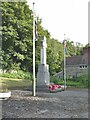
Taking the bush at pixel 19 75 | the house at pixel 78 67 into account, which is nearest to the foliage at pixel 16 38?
the bush at pixel 19 75

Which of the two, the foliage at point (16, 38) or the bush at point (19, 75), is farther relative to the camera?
the foliage at point (16, 38)

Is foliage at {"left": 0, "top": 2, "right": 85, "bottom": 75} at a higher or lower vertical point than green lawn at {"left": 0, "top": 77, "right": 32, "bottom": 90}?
higher

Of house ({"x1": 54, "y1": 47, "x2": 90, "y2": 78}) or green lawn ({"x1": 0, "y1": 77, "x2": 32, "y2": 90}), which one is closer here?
green lawn ({"x1": 0, "y1": 77, "x2": 32, "y2": 90})

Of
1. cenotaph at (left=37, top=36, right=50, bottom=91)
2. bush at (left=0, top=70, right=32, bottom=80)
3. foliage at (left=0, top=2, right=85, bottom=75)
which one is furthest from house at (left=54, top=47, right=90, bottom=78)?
cenotaph at (left=37, top=36, right=50, bottom=91)

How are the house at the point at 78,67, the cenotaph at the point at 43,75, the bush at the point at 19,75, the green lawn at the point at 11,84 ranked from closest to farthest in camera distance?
the cenotaph at the point at 43,75 < the green lawn at the point at 11,84 < the bush at the point at 19,75 < the house at the point at 78,67

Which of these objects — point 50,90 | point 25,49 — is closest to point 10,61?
point 25,49

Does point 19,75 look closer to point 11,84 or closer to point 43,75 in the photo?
point 11,84

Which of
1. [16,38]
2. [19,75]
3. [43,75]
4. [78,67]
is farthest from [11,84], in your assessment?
[78,67]

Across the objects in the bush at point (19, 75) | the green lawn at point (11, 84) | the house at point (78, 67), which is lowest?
the green lawn at point (11, 84)

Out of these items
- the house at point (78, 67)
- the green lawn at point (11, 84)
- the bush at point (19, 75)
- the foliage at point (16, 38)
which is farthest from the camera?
the house at point (78, 67)

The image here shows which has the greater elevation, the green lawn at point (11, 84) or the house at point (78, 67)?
the house at point (78, 67)

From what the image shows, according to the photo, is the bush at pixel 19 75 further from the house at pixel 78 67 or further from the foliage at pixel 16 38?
the house at pixel 78 67

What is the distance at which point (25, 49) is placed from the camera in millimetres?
46781

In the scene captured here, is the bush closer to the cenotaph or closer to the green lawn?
the green lawn
